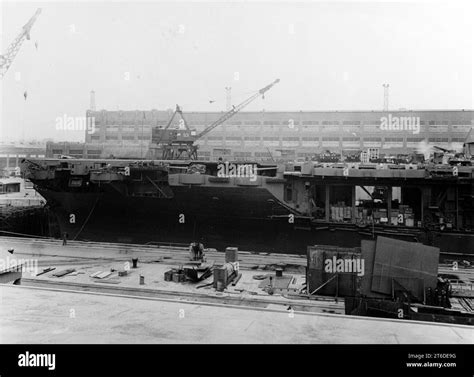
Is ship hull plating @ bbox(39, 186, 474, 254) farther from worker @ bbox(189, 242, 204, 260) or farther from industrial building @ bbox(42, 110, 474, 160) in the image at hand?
industrial building @ bbox(42, 110, 474, 160)

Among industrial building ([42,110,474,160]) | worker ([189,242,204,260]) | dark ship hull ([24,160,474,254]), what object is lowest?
worker ([189,242,204,260])

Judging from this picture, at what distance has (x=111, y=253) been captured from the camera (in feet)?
57.4

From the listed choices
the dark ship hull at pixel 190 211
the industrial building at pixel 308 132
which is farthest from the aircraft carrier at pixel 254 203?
the industrial building at pixel 308 132

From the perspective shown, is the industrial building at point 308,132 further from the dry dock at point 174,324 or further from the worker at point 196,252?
the dry dock at point 174,324

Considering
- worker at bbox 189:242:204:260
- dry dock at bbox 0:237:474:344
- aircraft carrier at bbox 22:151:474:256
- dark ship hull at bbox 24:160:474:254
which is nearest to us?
dry dock at bbox 0:237:474:344

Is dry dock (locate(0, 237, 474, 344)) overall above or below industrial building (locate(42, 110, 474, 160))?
below

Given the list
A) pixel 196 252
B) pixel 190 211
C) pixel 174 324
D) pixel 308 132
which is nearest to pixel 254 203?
pixel 190 211

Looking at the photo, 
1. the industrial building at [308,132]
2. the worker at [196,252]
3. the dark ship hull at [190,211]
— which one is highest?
the industrial building at [308,132]

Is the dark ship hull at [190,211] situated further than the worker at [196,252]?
Yes

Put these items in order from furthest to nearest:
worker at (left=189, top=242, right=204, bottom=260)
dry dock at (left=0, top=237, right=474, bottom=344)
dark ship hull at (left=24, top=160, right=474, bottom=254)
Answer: dark ship hull at (left=24, top=160, right=474, bottom=254) < worker at (left=189, top=242, right=204, bottom=260) < dry dock at (left=0, top=237, right=474, bottom=344)

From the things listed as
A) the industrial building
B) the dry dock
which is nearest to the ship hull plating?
the dry dock

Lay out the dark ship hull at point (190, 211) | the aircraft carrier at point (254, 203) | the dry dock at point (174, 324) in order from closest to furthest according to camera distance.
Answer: the dry dock at point (174, 324) < the aircraft carrier at point (254, 203) < the dark ship hull at point (190, 211)
